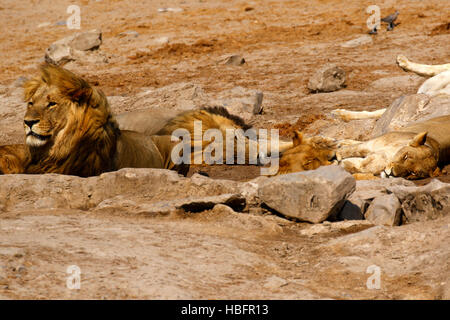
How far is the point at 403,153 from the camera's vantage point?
788 centimetres

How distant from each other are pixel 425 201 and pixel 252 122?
5201mm

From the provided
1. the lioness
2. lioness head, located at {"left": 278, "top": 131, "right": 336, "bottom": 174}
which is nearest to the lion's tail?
lioness head, located at {"left": 278, "top": 131, "right": 336, "bottom": 174}

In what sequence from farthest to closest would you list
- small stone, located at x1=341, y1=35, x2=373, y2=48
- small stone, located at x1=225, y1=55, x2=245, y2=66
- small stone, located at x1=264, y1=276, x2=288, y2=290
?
small stone, located at x1=341, y1=35, x2=373, y2=48, small stone, located at x1=225, y1=55, x2=245, y2=66, small stone, located at x1=264, y1=276, x2=288, y2=290

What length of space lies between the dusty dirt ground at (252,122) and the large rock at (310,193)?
5.1 inches

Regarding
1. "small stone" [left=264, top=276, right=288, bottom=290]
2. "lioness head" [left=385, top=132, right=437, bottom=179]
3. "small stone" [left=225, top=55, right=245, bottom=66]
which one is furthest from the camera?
"small stone" [left=225, top=55, right=245, bottom=66]

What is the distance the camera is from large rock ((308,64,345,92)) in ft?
39.6

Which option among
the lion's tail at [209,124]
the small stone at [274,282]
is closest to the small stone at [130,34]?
the lion's tail at [209,124]

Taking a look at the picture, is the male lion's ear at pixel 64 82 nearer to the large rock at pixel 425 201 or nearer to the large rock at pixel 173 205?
the large rock at pixel 173 205

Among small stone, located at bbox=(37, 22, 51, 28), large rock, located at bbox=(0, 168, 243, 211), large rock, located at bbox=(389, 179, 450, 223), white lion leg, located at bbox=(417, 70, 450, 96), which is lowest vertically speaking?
small stone, located at bbox=(37, 22, 51, 28)

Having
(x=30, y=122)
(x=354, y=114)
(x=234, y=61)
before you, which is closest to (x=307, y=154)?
(x=354, y=114)

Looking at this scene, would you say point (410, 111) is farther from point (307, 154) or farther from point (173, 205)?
point (173, 205)

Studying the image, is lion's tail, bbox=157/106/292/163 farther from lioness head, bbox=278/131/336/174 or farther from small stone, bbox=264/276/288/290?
small stone, bbox=264/276/288/290

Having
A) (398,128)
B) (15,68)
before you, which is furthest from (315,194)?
(15,68)

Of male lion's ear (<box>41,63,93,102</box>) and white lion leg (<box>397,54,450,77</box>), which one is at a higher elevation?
male lion's ear (<box>41,63,93,102</box>)
